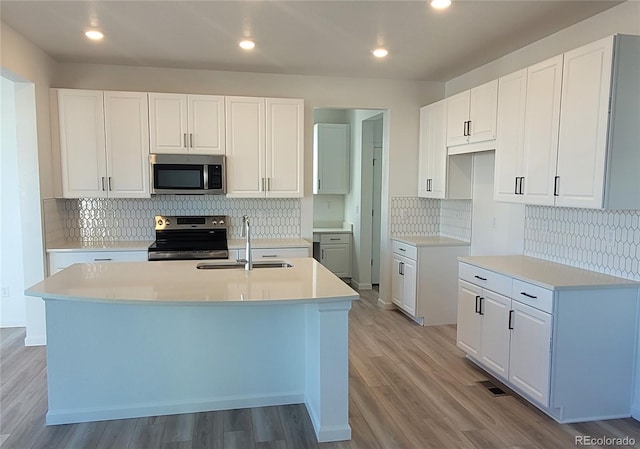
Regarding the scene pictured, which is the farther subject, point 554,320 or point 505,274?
point 505,274

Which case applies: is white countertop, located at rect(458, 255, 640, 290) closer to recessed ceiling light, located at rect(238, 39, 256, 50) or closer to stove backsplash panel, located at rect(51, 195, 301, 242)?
stove backsplash panel, located at rect(51, 195, 301, 242)

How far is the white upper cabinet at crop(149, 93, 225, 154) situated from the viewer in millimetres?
4391

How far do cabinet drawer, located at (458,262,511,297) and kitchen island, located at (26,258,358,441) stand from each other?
51.0 inches

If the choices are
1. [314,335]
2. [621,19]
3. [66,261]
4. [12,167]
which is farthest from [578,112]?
[12,167]

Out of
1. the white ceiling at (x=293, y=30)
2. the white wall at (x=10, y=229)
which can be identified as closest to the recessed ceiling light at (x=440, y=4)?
the white ceiling at (x=293, y=30)

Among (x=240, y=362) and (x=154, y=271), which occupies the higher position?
(x=154, y=271)

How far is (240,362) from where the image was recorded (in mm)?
2934

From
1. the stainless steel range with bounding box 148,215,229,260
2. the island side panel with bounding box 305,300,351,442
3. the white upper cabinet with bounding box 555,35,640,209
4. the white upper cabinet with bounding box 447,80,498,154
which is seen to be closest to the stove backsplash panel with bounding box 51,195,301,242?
the stainless steel range with bounding box 148,215,229,260

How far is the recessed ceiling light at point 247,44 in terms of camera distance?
148 inches

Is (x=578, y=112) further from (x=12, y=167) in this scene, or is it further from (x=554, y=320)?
(x=12, y=167)

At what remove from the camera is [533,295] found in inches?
113

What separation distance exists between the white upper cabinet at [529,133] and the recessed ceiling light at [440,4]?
0.84 m

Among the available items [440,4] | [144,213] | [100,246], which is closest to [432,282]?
[440,4]

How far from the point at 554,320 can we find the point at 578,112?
134 cm
